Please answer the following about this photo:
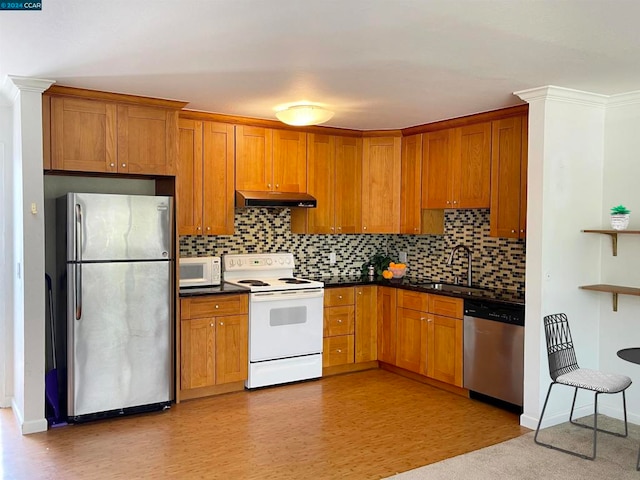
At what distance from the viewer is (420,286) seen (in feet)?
17.5

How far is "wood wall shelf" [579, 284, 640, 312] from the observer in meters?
4.00

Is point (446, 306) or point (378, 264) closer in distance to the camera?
point (446, 306)

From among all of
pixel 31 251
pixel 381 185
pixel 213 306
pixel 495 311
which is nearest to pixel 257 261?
pixel 213 306

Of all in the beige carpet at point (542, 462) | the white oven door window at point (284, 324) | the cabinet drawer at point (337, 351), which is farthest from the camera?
the cabinet drawer at point (337, 351)

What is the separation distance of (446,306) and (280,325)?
1476 millimetres

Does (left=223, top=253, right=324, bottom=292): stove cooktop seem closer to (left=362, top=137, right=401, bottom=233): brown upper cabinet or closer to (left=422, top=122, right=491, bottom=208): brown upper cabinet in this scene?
(left=362, top=137, right=401, bottom=233): brown upper cabinet

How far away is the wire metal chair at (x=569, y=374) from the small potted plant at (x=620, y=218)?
0.75m

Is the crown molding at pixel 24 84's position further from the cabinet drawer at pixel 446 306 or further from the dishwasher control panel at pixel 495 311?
the dishwasher control panel at pixel 495 311

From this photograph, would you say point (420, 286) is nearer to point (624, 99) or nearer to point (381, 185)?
point (381, 185)

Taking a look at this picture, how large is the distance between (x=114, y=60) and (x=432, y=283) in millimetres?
3635

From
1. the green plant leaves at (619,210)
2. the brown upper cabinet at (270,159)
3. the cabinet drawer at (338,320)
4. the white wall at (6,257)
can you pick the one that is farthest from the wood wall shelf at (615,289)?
the white wall at (6,257)

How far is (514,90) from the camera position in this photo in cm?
401

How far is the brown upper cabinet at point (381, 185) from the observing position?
19.0 feet

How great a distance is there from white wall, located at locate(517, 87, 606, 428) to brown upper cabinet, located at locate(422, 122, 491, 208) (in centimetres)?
74
